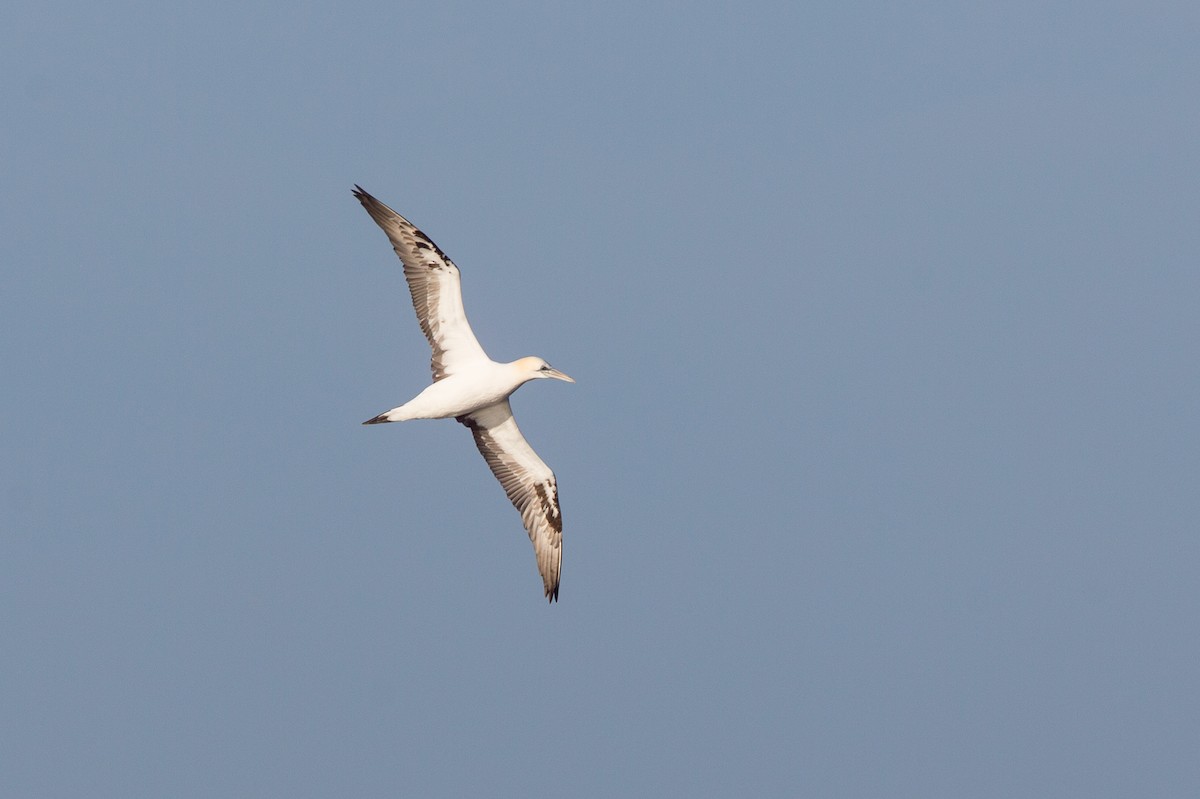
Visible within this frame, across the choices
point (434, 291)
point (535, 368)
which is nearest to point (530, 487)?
A: point (535, 368)

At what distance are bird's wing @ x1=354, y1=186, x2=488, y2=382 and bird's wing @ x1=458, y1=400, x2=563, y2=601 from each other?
187 centimetres

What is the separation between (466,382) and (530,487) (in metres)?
3.09

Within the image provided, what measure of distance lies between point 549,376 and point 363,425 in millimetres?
A: 3503

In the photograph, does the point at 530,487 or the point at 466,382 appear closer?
the point at 466,382

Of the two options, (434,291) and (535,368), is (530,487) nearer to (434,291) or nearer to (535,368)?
(535,368)

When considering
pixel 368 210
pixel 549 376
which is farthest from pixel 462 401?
pixel 368 210

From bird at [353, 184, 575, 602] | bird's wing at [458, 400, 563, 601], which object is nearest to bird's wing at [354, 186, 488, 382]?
bird at [353, 184, 575, 602]

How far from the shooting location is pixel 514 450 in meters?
36.1

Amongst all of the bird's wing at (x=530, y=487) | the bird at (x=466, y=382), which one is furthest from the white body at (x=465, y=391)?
the bird's wing at (x=530, y=487)

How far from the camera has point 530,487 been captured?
36250 mm

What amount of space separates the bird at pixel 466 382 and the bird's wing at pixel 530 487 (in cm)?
2

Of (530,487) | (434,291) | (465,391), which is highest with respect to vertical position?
(434,291)

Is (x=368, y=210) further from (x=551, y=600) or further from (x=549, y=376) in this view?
(x=551, y=600)

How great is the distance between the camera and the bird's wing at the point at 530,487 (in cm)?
3591
